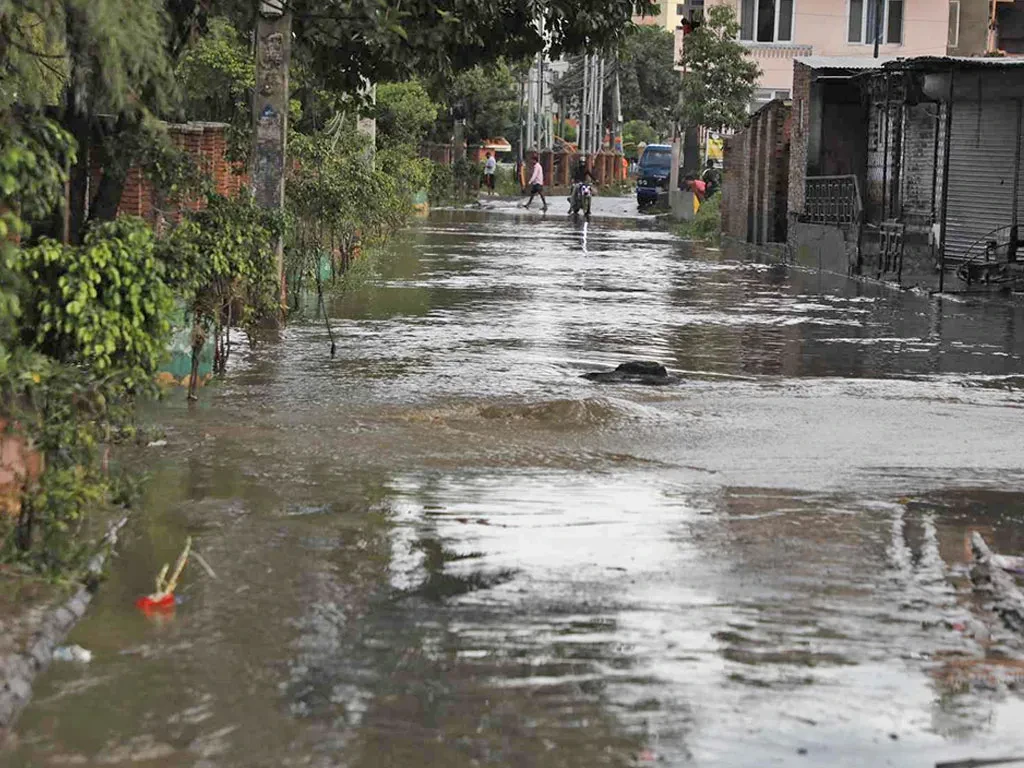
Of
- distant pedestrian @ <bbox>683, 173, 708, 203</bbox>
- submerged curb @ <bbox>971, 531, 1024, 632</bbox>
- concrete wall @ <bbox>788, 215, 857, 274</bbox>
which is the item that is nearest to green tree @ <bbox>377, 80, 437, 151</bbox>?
distant pedestrian @ <bbox>683, 173, 708, 203</bbox>

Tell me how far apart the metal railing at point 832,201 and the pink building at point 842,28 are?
22.4 meters

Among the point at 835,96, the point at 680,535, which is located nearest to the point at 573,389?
the point at 680,535

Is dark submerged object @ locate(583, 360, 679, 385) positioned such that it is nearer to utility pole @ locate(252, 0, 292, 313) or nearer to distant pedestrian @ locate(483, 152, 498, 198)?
utility pole @ locate(252, 0, 292, 313)

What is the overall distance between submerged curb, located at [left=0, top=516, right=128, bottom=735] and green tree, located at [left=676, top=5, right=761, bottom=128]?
145 feet

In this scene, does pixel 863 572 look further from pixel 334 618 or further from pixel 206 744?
pixel 206 744

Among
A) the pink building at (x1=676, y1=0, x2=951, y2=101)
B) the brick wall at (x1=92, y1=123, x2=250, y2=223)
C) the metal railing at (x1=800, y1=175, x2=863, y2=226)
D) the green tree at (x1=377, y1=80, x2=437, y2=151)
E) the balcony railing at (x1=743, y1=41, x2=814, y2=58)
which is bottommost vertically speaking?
the metal railing at (x1=800, y1=175, x2=863, y2=226)

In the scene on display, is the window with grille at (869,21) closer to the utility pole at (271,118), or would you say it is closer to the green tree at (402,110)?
the green tree at (402,110)

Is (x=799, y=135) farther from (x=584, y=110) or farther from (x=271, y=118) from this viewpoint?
(x=584, y=110)

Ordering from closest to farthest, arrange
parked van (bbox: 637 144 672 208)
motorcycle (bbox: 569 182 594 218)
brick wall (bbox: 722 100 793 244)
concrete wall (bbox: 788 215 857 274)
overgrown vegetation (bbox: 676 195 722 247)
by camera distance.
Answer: concrete wall (bbox: 788 215 857 274) < brick wall (bbox: 722 100 793 244) < overgrown vegetation (bbox: 676 195 722 247) < motorcycle (bbox: 569 182 594 218) < parked van (bbox: 637 144 672 208)

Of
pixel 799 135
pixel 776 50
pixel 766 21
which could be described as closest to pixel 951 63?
pixel 799 135

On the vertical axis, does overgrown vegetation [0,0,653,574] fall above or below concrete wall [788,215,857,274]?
above

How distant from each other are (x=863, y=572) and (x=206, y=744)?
3701 mm

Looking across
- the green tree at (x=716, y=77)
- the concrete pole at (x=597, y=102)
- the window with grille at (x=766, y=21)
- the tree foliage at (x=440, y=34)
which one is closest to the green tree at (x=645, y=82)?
the concrete pole at (x=597, y=102)

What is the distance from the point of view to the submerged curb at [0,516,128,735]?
5984mm
